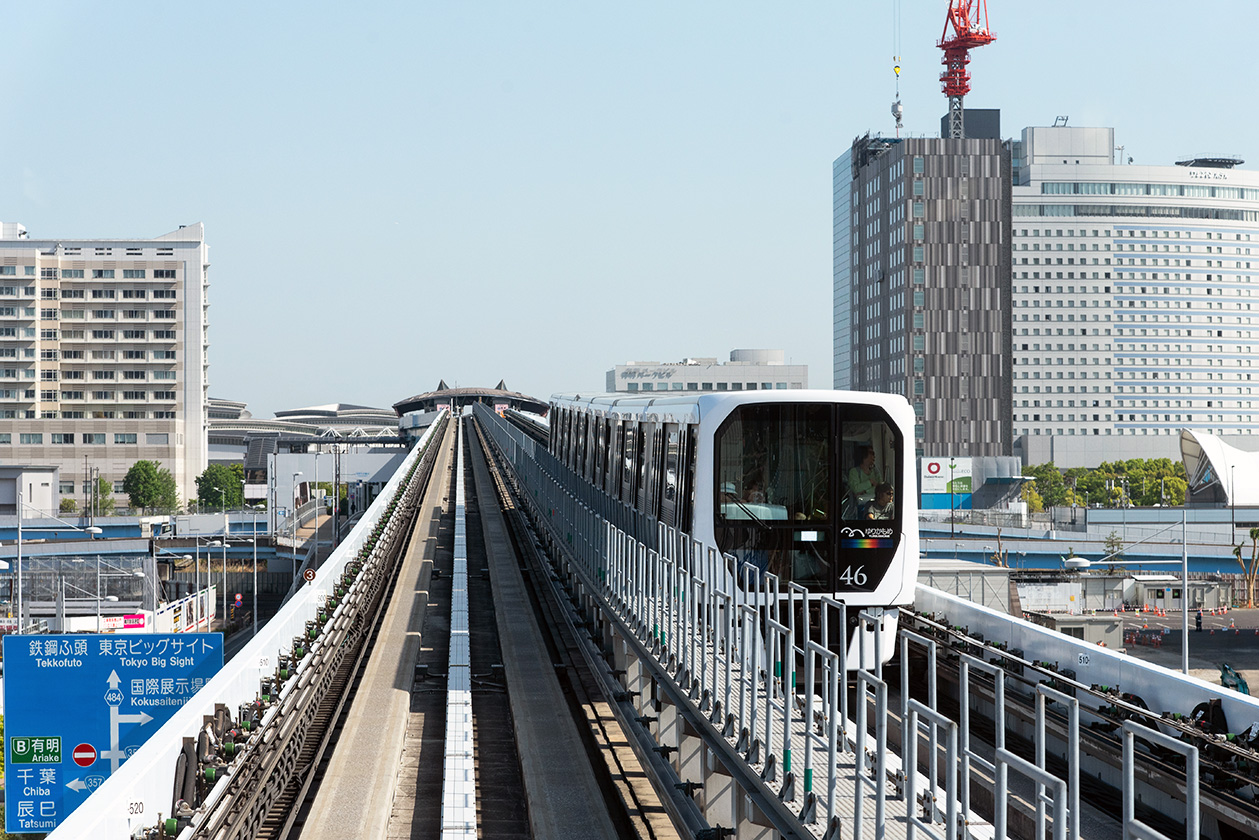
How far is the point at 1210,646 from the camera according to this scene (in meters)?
46.9

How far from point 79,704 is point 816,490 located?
7.95 m

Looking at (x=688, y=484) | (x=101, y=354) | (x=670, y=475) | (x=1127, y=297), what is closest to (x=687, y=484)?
(x=688, y=484)

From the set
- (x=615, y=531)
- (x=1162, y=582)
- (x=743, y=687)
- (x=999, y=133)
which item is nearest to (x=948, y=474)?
(x=1162, y=582)

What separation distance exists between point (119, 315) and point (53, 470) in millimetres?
27387

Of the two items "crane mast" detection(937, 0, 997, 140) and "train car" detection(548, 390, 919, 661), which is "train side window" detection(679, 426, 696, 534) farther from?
"crane mast" detection(937, 0, 997, 140)

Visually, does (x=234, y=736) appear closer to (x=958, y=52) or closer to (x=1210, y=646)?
(x=1210, y=646)

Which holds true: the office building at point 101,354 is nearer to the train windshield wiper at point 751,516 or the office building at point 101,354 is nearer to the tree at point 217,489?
the tree at point 217,489

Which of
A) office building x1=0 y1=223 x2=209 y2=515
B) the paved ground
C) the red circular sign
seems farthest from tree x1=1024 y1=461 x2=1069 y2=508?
the red circular sign

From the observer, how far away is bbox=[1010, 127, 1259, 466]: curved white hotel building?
157 metres

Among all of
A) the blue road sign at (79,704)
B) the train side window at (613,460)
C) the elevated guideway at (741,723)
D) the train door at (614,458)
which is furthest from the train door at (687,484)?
the train side window at (613,460)

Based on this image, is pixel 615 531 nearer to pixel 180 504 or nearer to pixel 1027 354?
pixel 180 504

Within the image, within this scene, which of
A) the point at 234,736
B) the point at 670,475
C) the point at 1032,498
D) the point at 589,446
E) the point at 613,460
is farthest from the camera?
the point at 1032,498

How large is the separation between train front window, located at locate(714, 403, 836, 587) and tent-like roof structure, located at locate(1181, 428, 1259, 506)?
338 feet

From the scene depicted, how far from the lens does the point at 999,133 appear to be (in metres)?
151
